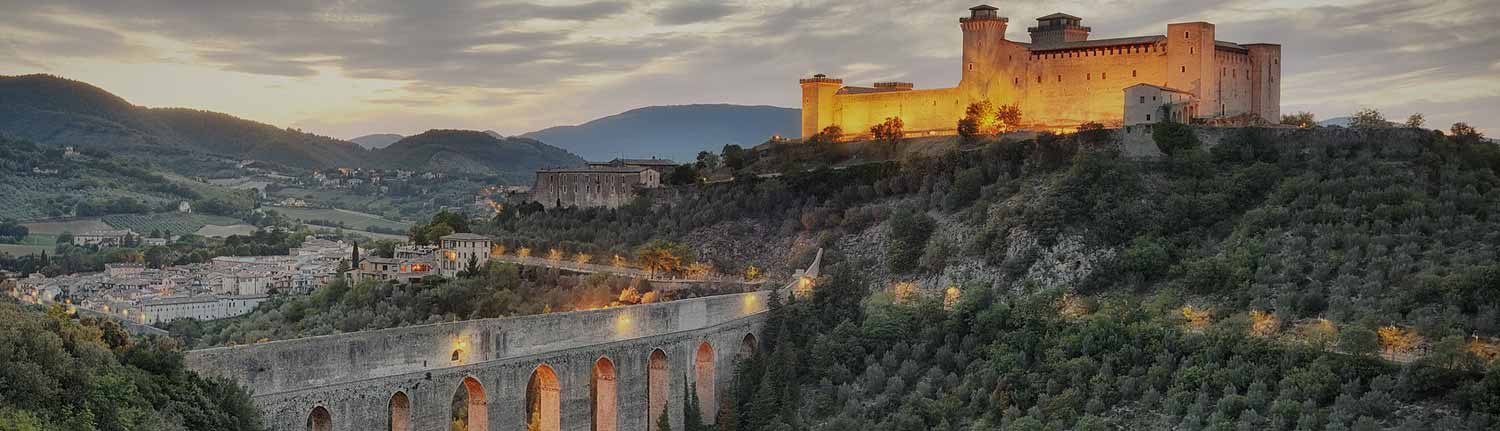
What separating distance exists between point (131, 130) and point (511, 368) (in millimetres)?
122505

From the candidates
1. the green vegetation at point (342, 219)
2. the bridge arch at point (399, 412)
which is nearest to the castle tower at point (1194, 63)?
the bridge arch at point (399, 412)

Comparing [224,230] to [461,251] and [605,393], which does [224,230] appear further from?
[605,393]

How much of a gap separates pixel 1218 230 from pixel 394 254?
2743cm

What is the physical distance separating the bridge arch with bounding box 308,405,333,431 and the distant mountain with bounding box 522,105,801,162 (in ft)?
329

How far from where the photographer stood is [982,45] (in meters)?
43.5

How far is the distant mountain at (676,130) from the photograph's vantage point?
12988 centimetres

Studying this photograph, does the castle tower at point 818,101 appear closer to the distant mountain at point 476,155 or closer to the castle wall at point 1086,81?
the castle wall at point 1086,81

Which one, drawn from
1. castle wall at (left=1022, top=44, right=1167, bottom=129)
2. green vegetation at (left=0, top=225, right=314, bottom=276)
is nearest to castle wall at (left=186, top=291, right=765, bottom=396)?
castle wall at (left=1022, top=44, right=1167, bottom=129)

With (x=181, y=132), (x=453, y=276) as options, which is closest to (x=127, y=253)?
(x=453, y=276)

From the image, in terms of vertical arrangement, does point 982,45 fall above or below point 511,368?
above

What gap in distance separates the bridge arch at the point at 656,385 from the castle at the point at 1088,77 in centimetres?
1618

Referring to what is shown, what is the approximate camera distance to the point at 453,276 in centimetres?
4491

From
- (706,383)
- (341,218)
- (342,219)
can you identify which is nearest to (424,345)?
(706,383)

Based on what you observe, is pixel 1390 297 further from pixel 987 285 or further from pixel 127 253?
pixel 127 253
